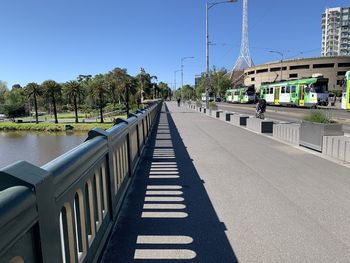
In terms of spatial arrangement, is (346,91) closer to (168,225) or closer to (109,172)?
(168,225)

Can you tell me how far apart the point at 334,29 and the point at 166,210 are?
635 feet

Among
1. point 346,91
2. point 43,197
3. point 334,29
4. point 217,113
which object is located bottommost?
point 217,113

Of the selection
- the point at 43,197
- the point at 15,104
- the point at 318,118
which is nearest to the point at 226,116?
the point at 318,118

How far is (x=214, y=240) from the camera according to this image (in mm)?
4043

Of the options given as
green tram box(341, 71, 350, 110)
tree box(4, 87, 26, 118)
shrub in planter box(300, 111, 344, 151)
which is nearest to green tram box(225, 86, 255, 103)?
green tram box(341, 71, 350, 110)

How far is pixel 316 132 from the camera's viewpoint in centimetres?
991

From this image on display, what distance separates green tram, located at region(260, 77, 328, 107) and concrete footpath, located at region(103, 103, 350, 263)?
3117 centimetres

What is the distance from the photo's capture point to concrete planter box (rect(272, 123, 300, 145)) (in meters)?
11.4

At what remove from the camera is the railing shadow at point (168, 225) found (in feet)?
12.1

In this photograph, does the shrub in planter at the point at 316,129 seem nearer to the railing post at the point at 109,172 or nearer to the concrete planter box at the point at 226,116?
the railing post at the point at 109,172

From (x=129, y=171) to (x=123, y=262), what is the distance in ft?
10.8

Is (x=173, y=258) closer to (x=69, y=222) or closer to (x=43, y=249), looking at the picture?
(x=69, y=222)

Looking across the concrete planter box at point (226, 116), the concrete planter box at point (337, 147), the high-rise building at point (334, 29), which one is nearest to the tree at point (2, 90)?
the high-rise building at point (334, 29)

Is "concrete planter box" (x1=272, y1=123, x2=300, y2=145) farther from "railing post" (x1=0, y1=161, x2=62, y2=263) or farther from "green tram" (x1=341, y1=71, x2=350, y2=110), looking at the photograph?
"green tram" (x1=341, y1=71, x2=350, y2=110)
